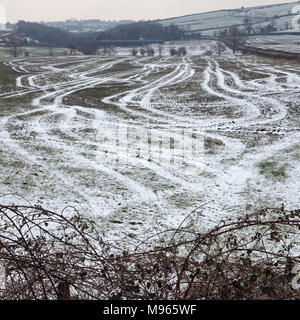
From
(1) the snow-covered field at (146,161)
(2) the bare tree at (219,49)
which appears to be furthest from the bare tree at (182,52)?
(1) the snow-covered field at (146,161)

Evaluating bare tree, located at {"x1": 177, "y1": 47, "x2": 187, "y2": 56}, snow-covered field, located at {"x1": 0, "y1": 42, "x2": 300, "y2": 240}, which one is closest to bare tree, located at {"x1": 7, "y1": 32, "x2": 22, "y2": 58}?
bare tree, located at {"x1": 177, "y1": 47, "x2": 187, "y2": 56}

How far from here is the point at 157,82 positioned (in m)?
46.2

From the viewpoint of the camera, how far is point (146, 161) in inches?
696

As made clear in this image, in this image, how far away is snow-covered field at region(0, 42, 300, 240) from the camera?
43.0ft

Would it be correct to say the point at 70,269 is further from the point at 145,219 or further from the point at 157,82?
the point at 157,82

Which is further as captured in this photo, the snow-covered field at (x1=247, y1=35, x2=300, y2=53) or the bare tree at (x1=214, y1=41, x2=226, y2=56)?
the bare tree at (x1=214, y1=41, x2=226, y2=56)

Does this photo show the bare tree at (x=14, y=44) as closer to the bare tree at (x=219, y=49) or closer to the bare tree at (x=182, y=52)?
the bare tree at (x=182, y=52)

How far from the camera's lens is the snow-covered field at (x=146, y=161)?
13.1m

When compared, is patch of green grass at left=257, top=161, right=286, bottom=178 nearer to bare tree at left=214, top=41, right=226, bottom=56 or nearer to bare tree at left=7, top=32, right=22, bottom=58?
bare tree at left=7, top=32, right=22, bottom=58

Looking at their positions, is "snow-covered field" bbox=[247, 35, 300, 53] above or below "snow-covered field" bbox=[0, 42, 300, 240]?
above

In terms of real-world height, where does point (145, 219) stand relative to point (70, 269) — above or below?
below
